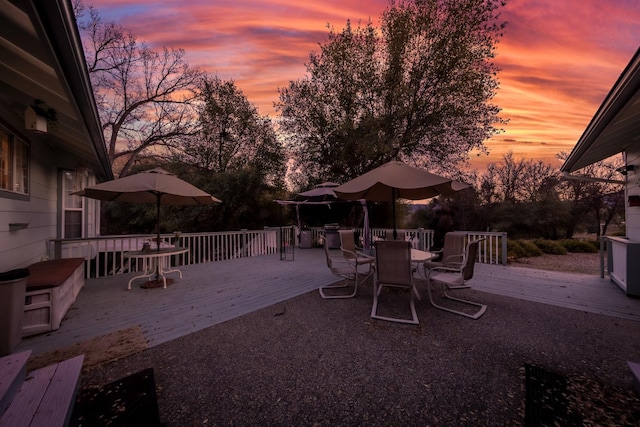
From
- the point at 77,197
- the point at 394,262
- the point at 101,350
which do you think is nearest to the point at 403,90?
the point at 394,262

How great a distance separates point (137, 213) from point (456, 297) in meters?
19.8

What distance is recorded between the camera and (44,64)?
2.12 metres

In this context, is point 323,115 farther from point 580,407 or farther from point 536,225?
point 536,225

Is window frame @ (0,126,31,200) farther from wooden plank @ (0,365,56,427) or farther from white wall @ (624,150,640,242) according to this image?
white wall @ (624,150,640,242)

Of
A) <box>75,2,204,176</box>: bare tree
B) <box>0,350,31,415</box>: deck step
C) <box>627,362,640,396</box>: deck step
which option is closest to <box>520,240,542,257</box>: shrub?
<box>627,362,640,396</box>: deck step

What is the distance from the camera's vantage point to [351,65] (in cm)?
1131

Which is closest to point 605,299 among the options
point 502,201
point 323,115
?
point 323,115

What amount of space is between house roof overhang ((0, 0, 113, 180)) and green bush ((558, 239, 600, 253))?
15834 mm

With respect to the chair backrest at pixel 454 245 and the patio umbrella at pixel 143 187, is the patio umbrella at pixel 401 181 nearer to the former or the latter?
the chair backrest at pixel 454 245

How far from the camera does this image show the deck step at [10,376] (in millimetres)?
1527

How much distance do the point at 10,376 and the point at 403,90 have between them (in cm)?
1139

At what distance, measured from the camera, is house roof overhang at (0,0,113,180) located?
1.52 meters

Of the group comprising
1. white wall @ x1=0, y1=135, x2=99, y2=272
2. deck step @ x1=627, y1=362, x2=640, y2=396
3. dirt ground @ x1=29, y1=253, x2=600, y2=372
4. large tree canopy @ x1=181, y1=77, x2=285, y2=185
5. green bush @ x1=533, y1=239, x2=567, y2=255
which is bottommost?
green bush @ x1=533, y1=239, x2=567, y2=255

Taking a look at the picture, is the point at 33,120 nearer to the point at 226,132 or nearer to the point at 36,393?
the point at 36,393
